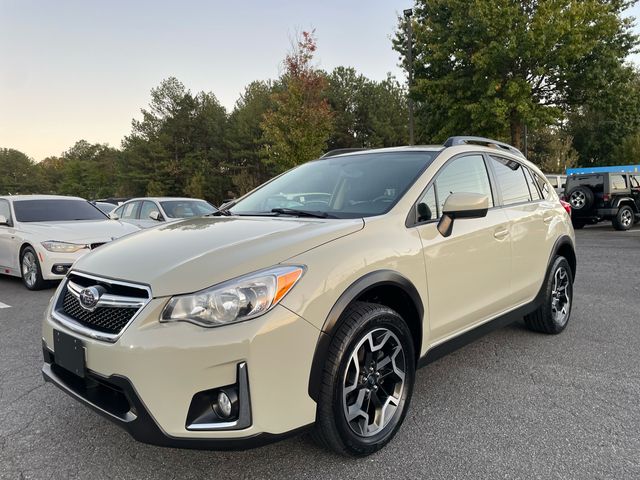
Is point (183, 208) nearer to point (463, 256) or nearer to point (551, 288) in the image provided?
point (551, 288)

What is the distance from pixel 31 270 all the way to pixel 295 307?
653cm

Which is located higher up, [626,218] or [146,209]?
[146,209]

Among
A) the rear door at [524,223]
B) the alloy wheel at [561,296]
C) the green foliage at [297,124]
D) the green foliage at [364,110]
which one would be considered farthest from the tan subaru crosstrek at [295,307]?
the green foliage at [364,110]

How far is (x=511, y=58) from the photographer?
1658 centimetres

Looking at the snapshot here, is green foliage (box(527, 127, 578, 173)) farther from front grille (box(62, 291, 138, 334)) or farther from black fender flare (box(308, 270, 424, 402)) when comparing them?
front grille (box(62, 291, 138, 334))

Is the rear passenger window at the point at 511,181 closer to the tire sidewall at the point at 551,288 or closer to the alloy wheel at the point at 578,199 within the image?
the tire sidewall at the point at 551,288

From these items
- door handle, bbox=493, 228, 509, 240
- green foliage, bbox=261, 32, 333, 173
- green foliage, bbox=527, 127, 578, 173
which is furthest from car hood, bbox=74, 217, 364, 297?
green foliage, bbox=527, 127, 578, 173

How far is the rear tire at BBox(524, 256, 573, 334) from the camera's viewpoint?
13.4 ft

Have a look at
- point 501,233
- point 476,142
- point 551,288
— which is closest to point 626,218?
point 551,288

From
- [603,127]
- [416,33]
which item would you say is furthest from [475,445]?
[603,127]

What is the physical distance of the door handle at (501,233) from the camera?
327cm

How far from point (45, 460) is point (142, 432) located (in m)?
0.89

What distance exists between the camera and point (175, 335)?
189 cm

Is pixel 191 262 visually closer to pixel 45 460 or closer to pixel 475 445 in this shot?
pixel 45 460
